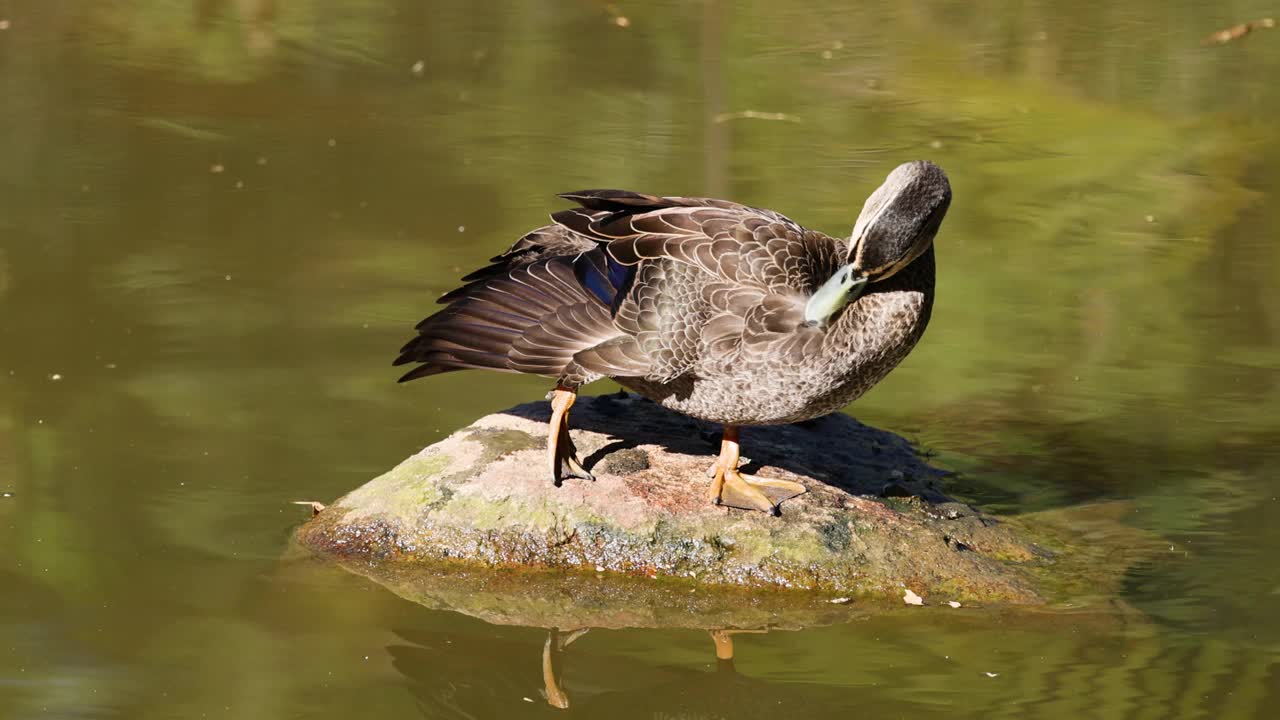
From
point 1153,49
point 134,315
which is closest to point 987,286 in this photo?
point 134,315

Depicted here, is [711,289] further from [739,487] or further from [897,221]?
[897,221]

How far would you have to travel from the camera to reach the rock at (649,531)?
5836 mm

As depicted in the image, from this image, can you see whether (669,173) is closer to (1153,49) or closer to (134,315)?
(134,315)

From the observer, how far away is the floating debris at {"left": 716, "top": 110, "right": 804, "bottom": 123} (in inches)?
472

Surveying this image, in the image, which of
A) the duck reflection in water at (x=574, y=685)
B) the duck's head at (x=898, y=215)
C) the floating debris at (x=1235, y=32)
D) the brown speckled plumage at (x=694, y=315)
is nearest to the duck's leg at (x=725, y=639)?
the duck reflection in water at (x=574, y=685)

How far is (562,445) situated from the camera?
6051 millimetres

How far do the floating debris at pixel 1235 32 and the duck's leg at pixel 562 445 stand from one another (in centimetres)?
953

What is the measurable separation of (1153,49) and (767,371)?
9.10m

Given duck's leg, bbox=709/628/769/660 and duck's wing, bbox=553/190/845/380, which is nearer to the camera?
duck's leg, bbox=709/628/769/660

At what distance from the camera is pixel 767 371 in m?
5.77

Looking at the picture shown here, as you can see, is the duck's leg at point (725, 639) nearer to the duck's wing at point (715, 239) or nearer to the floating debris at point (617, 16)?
the duck's wing at point (715, 239)

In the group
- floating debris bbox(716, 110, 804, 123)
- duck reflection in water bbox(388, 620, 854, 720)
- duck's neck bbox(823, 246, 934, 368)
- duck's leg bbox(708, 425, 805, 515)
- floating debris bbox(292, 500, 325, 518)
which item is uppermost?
duck's neck bbox(823, 246, 934, 368)

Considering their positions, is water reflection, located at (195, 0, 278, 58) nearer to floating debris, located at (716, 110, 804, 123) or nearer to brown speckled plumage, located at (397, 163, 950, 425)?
floating debris, located at (716, 110, 804, 123)

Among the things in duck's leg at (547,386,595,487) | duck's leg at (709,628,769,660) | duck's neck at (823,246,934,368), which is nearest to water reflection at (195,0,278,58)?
duck's leg at (547,386,595,487)
